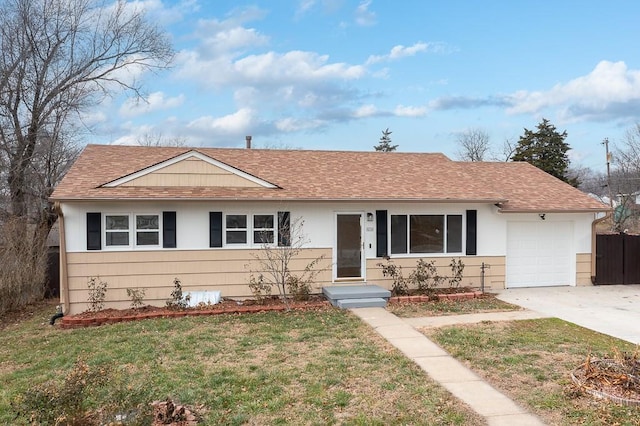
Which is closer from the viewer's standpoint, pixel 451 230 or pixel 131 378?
pixel 131 378

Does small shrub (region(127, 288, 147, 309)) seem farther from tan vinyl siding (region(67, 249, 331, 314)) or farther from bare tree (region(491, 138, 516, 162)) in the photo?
bare tree (region(491, 138, 516, 162))

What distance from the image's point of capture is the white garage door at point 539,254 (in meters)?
13.1

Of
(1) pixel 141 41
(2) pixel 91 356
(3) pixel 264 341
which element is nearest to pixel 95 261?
(2) pixel 91 356

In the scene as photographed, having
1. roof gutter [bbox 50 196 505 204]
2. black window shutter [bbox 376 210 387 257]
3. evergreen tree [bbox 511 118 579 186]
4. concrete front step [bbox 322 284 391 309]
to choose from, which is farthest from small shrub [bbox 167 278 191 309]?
evergreen tree [bbox 511 118 579 186]

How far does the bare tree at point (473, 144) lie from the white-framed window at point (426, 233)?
32.9 meters

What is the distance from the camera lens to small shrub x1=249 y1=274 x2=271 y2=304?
11.4m

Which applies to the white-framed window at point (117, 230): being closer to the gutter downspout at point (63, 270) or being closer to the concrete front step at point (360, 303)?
the gutter downspout at point (63, 270)

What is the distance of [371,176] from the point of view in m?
13.4

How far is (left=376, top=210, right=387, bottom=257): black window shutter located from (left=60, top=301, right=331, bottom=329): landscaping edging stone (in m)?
2.18

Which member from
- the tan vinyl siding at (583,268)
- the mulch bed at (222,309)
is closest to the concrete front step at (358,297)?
the mulch bed at (222,309)

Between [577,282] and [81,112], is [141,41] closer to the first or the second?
[81,112]

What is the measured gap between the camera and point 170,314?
9930mm

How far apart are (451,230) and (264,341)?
6771 mm

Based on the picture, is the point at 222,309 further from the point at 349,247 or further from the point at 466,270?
the point at 466,270
